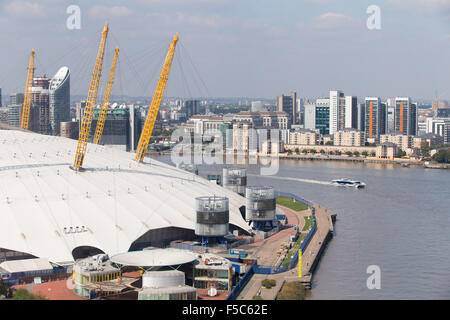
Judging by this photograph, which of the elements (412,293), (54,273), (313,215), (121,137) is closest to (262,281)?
(412,293)

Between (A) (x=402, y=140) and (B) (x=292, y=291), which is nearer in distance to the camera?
(B) (x=292, y=291)

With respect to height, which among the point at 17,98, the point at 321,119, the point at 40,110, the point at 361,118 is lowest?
the point at 321,119

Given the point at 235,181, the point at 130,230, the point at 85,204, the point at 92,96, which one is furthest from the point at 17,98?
the point at 130,230

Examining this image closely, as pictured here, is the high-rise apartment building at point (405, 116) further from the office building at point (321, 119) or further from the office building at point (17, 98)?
the office building at point (17, 98)

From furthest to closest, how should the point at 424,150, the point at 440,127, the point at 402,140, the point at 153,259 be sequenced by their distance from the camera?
1. the point at 440,127
2. the point at 402,140
3. the point at 424,150
4. the point at 153,259

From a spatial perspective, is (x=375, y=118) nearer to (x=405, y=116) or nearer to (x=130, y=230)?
(x=405, y=116)

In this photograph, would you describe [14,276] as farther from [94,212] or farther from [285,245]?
[285,245]
